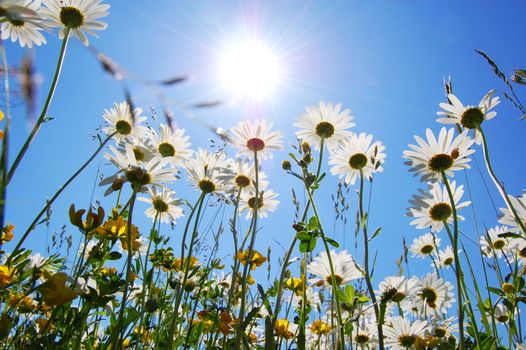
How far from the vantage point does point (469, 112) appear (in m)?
2.13

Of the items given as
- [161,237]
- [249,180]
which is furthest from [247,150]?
[161,237]

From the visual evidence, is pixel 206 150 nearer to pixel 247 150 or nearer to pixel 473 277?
pixel 247 150

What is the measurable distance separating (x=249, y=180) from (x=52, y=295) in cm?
190

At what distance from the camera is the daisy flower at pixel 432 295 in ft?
9.08

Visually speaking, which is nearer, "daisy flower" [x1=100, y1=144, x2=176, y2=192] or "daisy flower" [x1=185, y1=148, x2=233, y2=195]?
"daisy flower" [x1=100, y1=144, x2=176, y2=192]

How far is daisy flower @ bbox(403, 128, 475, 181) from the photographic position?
209 centimetres

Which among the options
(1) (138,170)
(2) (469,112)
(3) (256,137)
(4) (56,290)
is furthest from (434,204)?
(4) (56,290)

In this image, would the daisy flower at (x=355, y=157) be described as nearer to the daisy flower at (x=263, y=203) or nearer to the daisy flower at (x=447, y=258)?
the daisy flower at (x=263, y=203)

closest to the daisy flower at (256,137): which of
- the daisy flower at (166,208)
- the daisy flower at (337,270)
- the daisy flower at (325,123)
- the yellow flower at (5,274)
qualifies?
the daisy flower at (325,123)

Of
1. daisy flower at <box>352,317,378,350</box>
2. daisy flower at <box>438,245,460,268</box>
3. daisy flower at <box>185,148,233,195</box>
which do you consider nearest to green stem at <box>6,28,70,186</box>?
daisy flower at <box>185,148,233,195</box>

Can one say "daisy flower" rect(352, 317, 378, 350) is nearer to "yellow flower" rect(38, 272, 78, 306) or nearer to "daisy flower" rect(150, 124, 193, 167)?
"daisy flower" rect(150, 124, 193, 167)

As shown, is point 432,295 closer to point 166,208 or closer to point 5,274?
point 166,208

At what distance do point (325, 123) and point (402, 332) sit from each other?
1.41 m

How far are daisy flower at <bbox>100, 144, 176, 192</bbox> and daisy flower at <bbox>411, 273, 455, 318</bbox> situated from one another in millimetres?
1813
